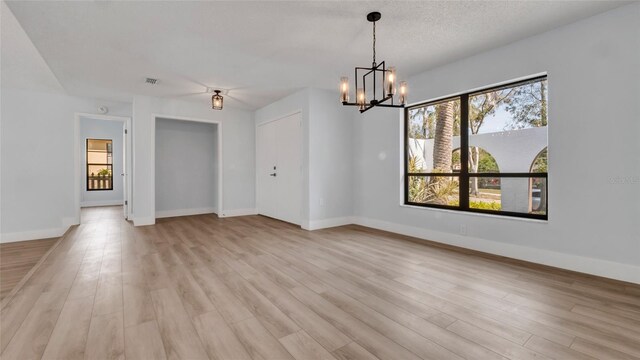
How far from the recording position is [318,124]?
4984 mm

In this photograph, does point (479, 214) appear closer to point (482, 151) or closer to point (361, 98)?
point (482, 151)

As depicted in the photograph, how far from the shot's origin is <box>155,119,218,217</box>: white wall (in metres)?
6.46

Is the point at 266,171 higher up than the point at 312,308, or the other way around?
the point at 266,171

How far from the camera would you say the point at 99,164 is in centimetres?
878

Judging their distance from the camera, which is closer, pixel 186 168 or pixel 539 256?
pixel 539 256

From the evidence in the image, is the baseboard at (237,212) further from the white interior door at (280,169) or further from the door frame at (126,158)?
the door frame at (126,158)

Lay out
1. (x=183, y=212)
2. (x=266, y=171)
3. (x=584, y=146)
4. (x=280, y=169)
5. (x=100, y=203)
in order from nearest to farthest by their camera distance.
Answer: (x=584, y=146)
(x=280, y=169)
(x=266, y=171)
(x=183, y=212)
(x=100, y=203)

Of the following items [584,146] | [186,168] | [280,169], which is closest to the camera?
[584,146]

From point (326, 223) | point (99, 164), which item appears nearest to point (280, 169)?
point (326, 223)

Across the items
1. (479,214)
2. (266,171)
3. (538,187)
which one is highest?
(266,171)

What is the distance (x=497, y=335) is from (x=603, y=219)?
77.8 inches

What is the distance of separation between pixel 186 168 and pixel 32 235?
293 centimetres

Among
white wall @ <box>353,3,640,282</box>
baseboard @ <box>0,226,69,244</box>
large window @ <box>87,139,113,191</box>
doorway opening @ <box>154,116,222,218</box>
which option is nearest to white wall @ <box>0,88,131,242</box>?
baseboard @ <box>0,226,69,244</box>

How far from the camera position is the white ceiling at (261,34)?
8.38ft
